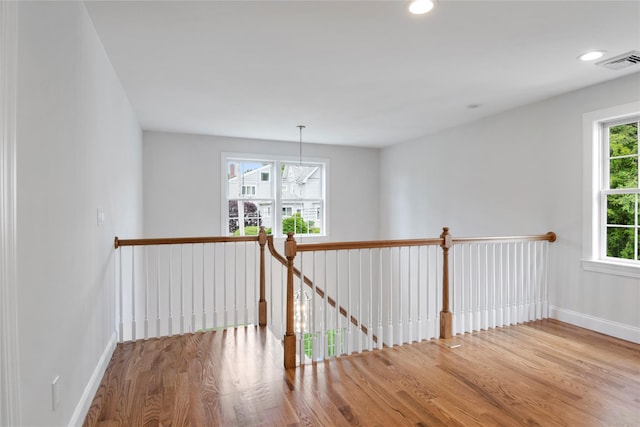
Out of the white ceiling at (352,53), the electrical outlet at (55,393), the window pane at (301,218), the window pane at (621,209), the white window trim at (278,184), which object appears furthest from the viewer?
the window pane at (301,218)

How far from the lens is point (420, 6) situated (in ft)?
6.84

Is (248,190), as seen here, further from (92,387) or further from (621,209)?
(621,209)

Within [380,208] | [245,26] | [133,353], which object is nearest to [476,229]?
[380,208]

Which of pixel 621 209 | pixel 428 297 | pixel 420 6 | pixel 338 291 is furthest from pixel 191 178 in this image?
pixel 621 209

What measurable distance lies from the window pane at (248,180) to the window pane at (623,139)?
14.7ft

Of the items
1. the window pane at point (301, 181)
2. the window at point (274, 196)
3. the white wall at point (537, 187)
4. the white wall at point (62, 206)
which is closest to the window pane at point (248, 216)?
the window at point (274, 196)

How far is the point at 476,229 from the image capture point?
15.6 feet

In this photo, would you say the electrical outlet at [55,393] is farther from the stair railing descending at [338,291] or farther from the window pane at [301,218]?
the window pane at [301,218]

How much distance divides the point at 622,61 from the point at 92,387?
177 inches

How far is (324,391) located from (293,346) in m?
0.47

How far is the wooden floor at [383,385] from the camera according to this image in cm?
205

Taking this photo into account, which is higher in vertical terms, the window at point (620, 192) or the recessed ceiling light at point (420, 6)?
the recessed ceiling light at point (420, 6)

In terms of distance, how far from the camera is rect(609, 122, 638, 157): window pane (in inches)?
129

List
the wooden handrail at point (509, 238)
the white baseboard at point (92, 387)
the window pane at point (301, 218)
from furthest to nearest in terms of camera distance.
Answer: the window pane at point (301, 218)
the wooden handrail at point (509, 238)
the white baseboard at point (92, 387)
